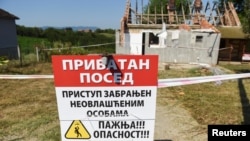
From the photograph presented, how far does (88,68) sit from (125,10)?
60.9 feet

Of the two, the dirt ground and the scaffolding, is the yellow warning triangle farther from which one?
the scaffolding

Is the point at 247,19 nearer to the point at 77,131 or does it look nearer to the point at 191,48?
the point at 191,48

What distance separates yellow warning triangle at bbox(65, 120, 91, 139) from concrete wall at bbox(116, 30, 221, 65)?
15.3m

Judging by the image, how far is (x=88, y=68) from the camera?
7.55 feet

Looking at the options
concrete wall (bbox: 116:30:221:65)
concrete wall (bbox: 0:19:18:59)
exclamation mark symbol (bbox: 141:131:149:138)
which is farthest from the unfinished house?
exclamation mark symbol (bbox: 141:131:149:138)

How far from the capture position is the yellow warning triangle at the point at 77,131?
2488 millimetres

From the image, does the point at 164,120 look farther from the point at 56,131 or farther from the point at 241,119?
the point at 56,131

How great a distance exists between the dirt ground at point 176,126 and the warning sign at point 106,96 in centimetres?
227

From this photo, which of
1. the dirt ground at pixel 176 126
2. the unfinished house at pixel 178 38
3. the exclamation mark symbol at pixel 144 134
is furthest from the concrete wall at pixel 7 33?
the exclamation mark symbol at pixel 144 134

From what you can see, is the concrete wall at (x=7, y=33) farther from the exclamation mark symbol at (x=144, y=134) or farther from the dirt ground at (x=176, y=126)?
the exclamation mark symbol at (x=144, y=134)

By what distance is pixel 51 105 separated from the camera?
6672 millimetres

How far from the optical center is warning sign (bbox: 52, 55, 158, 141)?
7.52ft

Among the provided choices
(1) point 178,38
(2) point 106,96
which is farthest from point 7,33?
(2) point 106,96

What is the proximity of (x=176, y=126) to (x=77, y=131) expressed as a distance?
3249 mm
